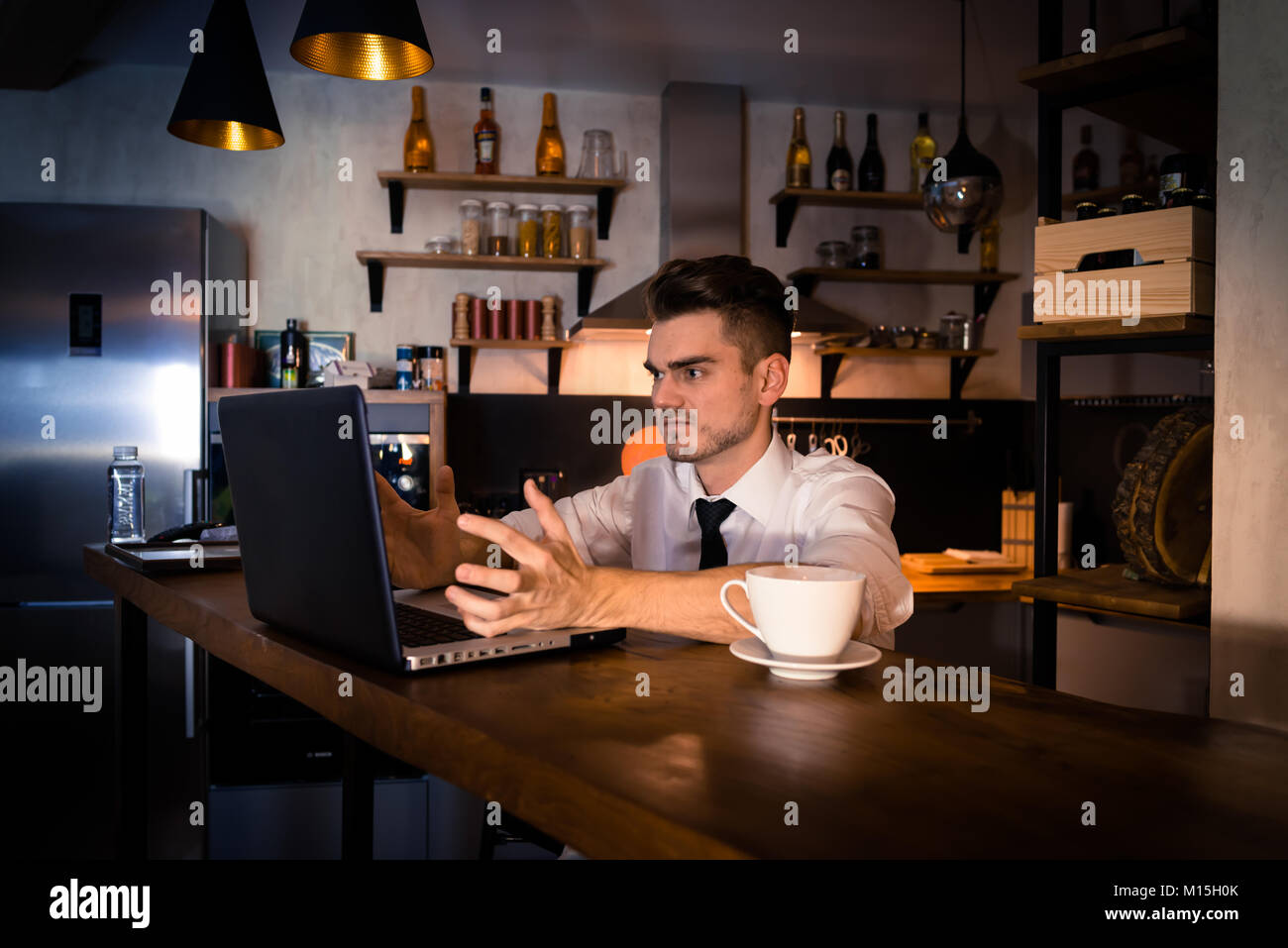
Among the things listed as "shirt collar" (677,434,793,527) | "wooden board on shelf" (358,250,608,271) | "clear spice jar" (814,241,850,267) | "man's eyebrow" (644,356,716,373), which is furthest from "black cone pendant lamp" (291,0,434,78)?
"clear spice jar" (814,241,850,267)

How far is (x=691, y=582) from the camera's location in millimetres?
985

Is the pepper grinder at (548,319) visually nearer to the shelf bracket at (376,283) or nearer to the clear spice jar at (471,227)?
the clear spice jar at (471,227)

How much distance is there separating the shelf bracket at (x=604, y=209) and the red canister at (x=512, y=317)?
48 cm

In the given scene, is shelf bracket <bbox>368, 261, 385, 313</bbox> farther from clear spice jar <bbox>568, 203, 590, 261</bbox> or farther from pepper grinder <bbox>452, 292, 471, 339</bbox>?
clear spice jar <bbox>568, 203, 590, 261</bbox>

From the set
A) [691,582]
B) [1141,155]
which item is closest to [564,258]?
[1141,155]

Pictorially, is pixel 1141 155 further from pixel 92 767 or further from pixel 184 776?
pixel 92 767

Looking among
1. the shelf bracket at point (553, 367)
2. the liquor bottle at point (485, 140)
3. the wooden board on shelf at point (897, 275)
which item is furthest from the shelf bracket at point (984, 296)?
the liquor bottle at point (485, 140)

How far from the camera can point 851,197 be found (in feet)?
12.3

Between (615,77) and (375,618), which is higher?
(615,77)

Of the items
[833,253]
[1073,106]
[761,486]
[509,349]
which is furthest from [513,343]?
[1073,106]

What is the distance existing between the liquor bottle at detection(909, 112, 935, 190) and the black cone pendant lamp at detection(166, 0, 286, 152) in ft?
8.68

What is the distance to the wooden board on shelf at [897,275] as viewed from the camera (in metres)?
3.71
